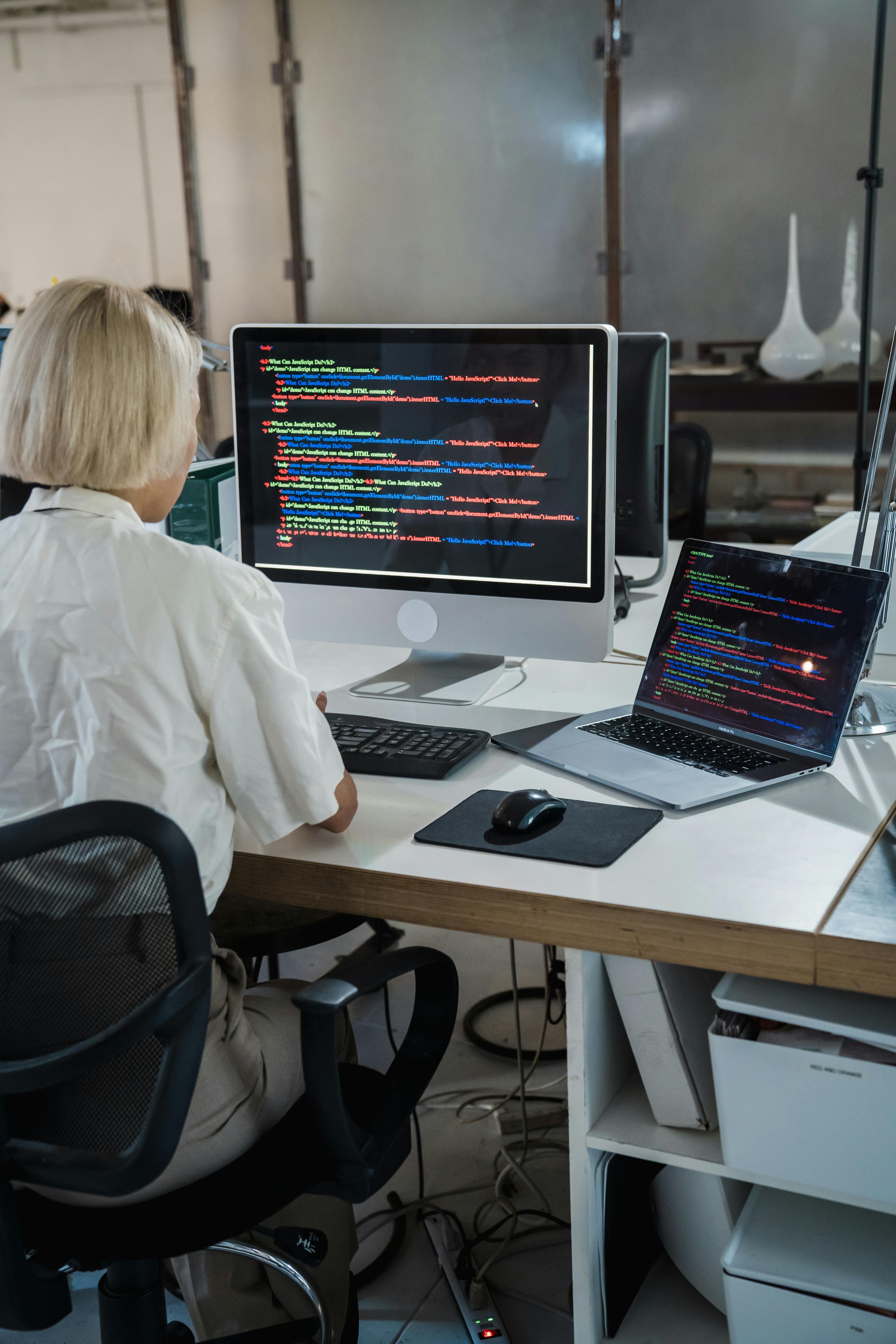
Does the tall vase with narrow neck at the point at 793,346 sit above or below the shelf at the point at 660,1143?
above

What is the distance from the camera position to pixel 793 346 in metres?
3.75

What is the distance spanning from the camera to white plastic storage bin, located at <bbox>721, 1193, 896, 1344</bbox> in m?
1.07

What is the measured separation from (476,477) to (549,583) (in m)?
0.17

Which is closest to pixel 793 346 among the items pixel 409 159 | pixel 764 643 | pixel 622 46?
pixel 622 46

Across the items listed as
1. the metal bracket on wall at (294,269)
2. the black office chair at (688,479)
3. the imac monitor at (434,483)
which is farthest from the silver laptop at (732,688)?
the metal bracket on wall at (294,269)

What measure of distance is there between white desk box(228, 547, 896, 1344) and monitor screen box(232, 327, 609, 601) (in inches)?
12.9

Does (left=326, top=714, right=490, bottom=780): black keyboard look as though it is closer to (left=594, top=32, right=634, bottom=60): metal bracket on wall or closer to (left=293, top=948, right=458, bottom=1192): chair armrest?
(left=293, top=948, right=458, bottom=1192): chair armrest

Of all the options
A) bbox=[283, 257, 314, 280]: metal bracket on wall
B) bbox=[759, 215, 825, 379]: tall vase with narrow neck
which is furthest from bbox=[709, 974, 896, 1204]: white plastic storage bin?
bbox=[283, 257, 314, 280]: metal bracket on wall

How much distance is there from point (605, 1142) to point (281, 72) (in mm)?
4418

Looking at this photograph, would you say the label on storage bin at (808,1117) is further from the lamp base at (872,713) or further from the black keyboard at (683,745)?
the lamp base at (872,713)

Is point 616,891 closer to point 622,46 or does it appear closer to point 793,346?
point 793,346

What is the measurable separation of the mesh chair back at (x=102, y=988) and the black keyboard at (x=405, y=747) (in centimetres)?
40

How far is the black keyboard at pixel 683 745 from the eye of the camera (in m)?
1.31

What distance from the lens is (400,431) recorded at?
5.13ft
